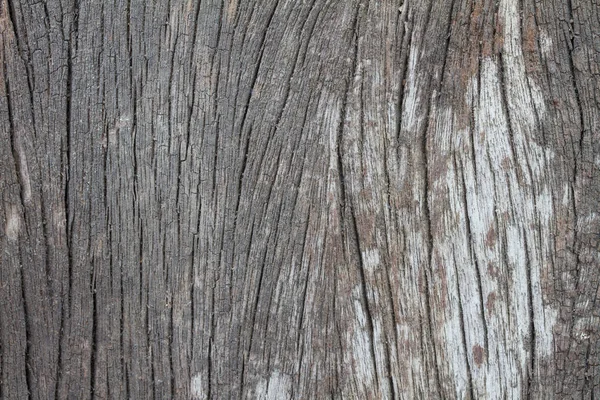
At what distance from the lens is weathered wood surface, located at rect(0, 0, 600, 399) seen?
7.01 feet

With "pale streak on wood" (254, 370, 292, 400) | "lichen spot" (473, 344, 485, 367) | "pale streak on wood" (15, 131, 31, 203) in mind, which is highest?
"pale streak on wood" (15, 131, 31, 203)

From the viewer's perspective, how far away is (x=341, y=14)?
2.17 meters

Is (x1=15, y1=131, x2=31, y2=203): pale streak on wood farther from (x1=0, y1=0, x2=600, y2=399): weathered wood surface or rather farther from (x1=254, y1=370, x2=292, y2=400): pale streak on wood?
(x1=254, y1=370, x2=292, y2=400): pale streak on wood

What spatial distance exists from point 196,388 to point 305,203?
78 cm

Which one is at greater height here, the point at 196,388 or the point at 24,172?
the point at 24,172

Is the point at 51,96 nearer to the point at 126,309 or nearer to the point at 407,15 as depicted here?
the point at 126,309

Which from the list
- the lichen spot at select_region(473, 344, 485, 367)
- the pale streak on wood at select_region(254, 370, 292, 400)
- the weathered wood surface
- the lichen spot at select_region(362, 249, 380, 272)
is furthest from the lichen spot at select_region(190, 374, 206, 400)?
the lichen spot at select_region(473, 344, 485, 367)

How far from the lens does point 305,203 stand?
2.16 meters

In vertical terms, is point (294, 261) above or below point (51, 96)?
below

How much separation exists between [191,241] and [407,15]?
1.14 meters

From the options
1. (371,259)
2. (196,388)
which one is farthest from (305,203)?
(196,388)

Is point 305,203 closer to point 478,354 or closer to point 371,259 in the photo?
point 371,259

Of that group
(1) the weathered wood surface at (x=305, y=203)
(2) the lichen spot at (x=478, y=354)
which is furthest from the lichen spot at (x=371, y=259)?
(2) the lichen spot at (x=478, y=354)

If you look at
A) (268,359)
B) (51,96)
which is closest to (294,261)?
(268,359)
